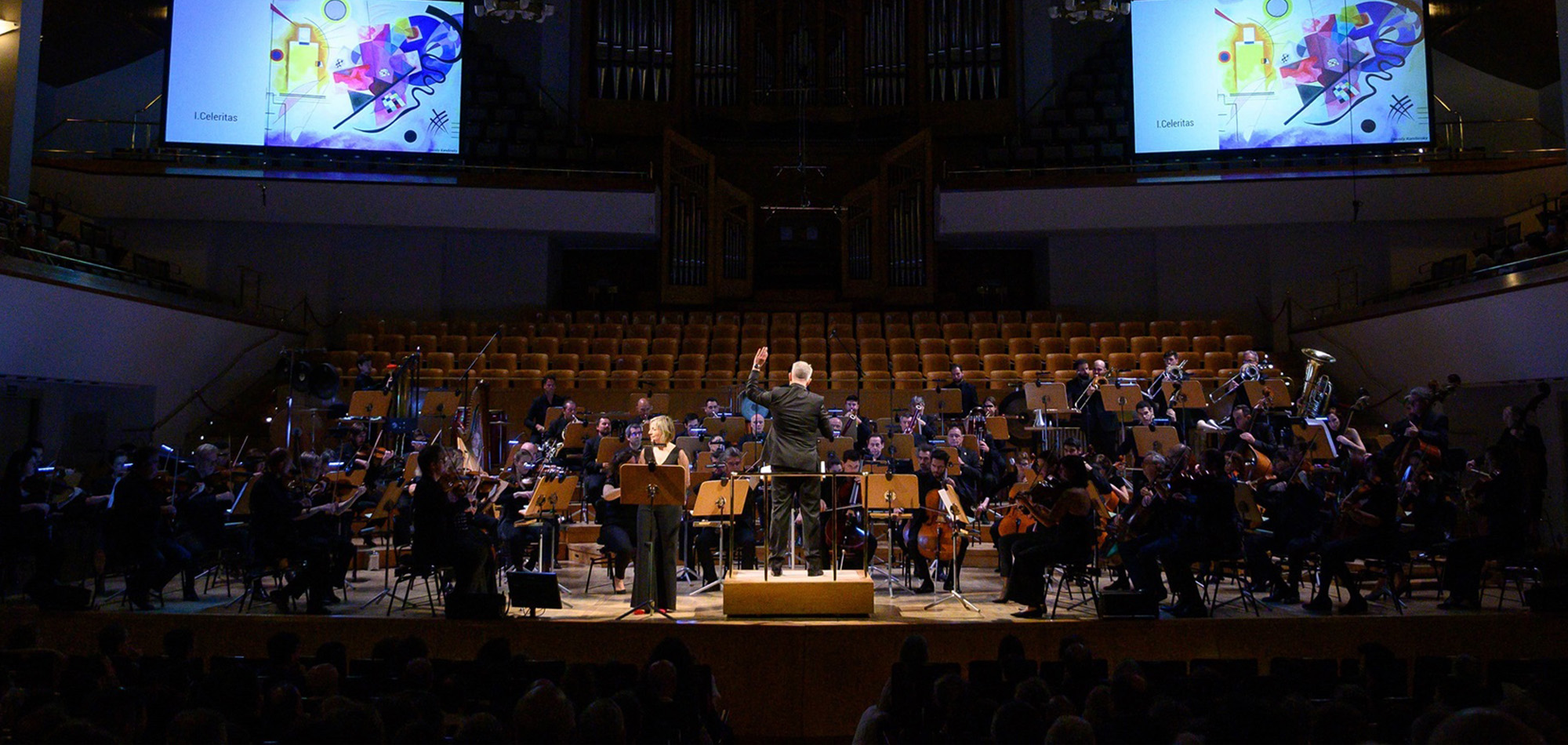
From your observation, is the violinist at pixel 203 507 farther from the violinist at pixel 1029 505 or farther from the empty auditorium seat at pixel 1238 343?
the empty auditorium seat at pixel 1238 343

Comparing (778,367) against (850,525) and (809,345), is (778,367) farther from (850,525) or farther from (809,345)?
(850,525)

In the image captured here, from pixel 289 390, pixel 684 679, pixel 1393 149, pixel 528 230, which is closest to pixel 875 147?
pixel 528 230

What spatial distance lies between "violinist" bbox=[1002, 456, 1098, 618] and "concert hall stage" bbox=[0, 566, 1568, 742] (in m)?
0.34

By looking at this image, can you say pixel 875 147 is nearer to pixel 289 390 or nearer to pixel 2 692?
pixel 289 390

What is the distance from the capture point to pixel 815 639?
632cm

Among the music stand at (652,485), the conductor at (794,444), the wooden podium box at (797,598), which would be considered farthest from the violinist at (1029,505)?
the music stand at (652,485)

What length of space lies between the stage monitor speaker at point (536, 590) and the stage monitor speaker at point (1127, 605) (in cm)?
355

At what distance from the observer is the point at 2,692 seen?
4.06m

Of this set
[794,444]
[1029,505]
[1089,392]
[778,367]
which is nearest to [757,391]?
[794,444]

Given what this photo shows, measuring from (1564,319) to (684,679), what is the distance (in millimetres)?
10150

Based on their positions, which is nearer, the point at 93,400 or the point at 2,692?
the point at 2,692

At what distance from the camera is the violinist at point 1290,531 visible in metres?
7.76

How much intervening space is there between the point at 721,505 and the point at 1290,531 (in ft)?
14.2

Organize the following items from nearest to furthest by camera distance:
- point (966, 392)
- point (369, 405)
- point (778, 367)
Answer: point (369, 405) → point (966, 392) → point (778, 367)
